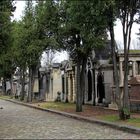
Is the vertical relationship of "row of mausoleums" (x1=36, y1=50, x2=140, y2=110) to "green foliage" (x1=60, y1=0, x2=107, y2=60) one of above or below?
below

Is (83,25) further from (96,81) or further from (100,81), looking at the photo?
(96,81)

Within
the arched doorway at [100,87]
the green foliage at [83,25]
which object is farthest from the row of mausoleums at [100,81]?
the green foliage at [83,25]

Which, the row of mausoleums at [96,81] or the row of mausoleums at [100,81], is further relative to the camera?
the row of mausoleums at [96,81]

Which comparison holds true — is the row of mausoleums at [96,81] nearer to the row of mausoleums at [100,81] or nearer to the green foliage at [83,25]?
the row of mausoleums at [100,81]

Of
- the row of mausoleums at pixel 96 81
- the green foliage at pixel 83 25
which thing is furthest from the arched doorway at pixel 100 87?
the green foliage at pixel 83 25

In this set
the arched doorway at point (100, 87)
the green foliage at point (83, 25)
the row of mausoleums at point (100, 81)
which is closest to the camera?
the green foliage at point (83, 25)

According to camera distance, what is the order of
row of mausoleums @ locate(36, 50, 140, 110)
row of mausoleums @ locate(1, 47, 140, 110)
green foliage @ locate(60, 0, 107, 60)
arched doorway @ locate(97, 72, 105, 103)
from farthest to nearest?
arched doorway @ locate(97, 72, 105, 103) → row of mausoleums @ locate(1, 47, 140, 110) → row of mausoleums @ locate(36, 50, 140, 110) → green foliage @ locate(60, 0, 107, 60)

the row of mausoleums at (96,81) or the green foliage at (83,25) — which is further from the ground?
the green foliage at (83,25)

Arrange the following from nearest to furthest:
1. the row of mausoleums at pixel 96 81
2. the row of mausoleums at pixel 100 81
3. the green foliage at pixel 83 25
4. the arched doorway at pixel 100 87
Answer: the green foliage at pixel 83 25 → the row of mausoleums at pixel 100 81 → the row of mausoleums at pixel 96 81 → the arched doorway at pixel 100 87

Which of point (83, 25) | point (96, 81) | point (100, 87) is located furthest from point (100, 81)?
point (83, 25)

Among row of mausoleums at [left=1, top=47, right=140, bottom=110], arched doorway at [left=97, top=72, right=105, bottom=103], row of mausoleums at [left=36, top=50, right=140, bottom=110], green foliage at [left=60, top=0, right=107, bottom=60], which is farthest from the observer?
arched doorway at [left=97, top=72, right=105, bottom=103]

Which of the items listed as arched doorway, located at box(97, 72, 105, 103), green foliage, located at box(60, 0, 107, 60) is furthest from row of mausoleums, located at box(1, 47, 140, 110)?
green foliage, located at box(60, 0, 107, 60)

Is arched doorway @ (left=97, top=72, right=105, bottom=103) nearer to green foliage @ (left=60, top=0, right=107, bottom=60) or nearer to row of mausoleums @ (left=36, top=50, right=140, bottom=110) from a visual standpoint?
row of mausoleums @ (left=36, top=50, right=140, bottom=110)

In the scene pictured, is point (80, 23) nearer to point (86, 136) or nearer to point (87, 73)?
point (86, 136)
